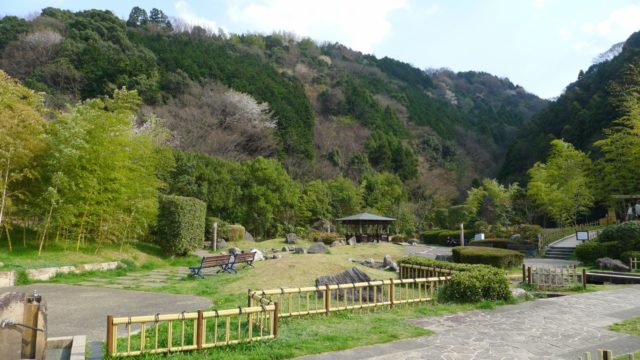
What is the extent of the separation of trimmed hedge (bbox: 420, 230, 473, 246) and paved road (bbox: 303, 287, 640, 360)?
2021cm

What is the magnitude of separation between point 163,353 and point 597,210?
1423 inches

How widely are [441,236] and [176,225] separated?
733 inches

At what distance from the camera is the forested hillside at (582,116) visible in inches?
1425

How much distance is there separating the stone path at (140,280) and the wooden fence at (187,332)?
464cm

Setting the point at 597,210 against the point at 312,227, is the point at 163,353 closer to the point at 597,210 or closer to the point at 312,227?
the point at 312,227

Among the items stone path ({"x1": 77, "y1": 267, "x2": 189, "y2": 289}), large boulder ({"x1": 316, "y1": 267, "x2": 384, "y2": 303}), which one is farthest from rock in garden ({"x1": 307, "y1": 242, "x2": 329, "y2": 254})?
large boulder ({"x1": 316, "y1": 267, "x2": 384, "y2": 303})

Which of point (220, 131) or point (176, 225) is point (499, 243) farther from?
point (220, 131)

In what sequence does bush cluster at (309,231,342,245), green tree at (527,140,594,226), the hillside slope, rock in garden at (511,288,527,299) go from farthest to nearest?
1. the hillside slope
2. green tree at (527,140,594,226)
3. bush cluster at (309,231,342,245)
4. rock in garden at (511,288,527,299)

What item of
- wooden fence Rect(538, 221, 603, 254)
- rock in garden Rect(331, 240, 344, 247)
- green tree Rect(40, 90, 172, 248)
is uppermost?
green tree Rect(40, 90, 172, 248)

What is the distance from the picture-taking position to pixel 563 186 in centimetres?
2816

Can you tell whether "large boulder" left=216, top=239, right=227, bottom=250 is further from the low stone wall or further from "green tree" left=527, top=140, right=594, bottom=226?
"green tree" left=527, top=140, right=594, bottom=226

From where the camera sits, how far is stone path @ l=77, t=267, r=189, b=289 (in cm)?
1038

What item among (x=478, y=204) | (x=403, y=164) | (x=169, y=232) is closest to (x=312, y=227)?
(x=478, y=204)

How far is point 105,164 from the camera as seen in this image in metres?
12.8
